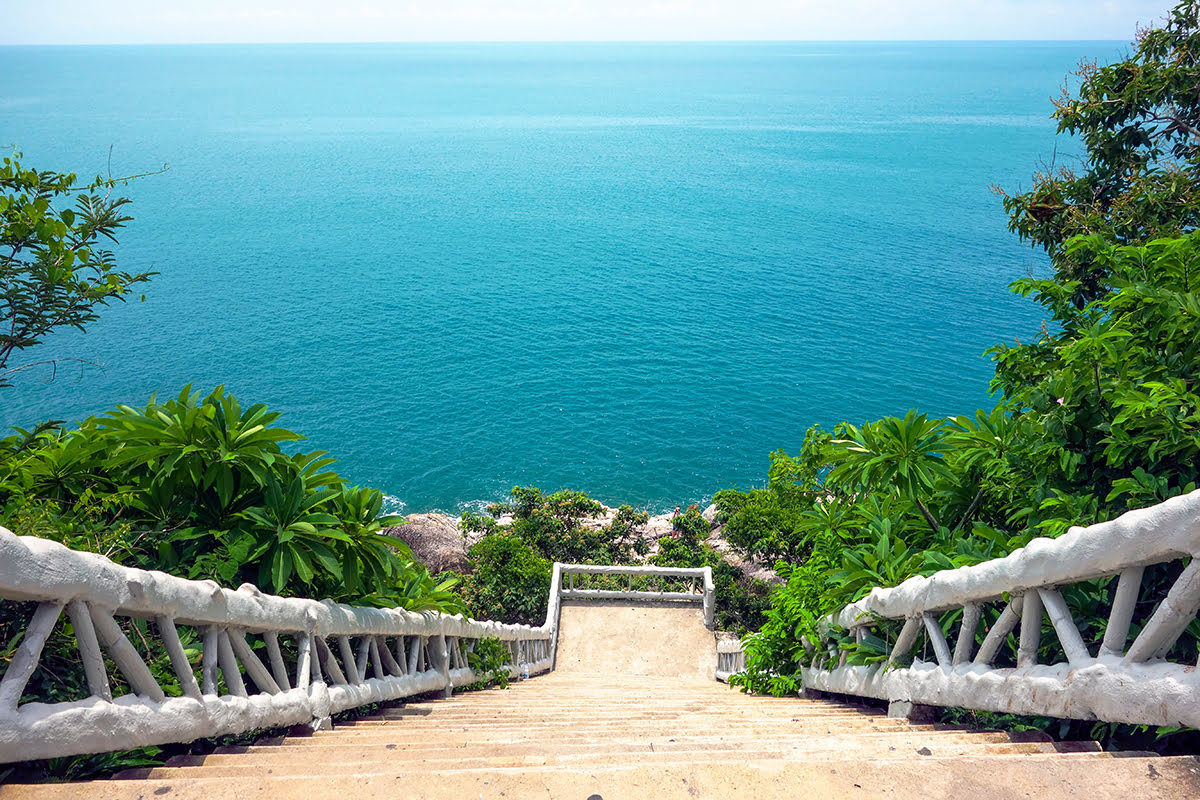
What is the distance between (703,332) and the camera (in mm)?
59656

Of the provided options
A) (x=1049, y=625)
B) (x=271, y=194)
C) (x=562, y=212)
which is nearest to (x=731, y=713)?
(x=1049, y=625)

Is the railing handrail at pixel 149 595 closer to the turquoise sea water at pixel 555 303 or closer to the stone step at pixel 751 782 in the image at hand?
the stone step at pixel 751 782

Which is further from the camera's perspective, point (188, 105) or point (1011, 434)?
point (188, 105)

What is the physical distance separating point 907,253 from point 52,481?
78.8 metres

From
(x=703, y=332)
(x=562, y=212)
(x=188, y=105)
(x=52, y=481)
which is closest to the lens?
(x=52, y=481)

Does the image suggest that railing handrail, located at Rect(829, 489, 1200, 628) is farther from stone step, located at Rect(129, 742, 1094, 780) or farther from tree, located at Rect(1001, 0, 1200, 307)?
tree, located at Rect(1001, 0, 1200, 307)

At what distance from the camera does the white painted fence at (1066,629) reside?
10.0 feet

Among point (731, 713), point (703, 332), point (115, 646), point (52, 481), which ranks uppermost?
point (703, 332)

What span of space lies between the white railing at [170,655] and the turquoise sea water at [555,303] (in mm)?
29967

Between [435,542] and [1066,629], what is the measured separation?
87.8 feet

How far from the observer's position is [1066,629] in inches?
144

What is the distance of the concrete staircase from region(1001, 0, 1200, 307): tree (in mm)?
7998

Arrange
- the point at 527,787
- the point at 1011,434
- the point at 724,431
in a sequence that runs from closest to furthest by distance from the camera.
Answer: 1. the point at 527,787
2. the point at 1011,434
3. the point at 724,431

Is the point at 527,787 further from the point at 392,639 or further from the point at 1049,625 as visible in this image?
the point at 392,639
